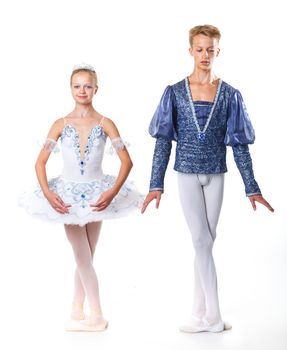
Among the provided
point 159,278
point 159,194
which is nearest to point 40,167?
point 159,194

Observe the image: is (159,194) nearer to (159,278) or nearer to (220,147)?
(220,147)

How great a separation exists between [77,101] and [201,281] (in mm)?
1355

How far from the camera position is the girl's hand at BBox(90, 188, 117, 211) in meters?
6.55

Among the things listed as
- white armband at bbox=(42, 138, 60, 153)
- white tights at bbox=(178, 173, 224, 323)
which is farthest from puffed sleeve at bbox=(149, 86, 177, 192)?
white armband at bbox=(42, 138, 60, 153)

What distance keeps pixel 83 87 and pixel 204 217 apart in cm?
109

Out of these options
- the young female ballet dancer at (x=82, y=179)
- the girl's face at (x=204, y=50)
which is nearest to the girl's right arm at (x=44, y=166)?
the young female ballet dancer at (x=82, y=179)

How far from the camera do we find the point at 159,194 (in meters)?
6.70

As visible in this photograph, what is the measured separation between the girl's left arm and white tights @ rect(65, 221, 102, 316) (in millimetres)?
267

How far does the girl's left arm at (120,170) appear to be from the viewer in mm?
6562

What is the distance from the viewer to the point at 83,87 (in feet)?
21.8

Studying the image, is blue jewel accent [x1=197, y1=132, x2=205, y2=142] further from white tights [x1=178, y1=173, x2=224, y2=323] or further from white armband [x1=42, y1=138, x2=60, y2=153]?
white armband [x1=42, y1=138, x2=60, y2=153]

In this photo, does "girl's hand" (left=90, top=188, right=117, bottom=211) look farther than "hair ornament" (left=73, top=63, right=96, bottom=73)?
No

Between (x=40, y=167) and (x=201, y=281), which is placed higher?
(x=40, y=167)

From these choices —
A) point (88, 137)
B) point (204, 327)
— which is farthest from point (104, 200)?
point (204, 327)
